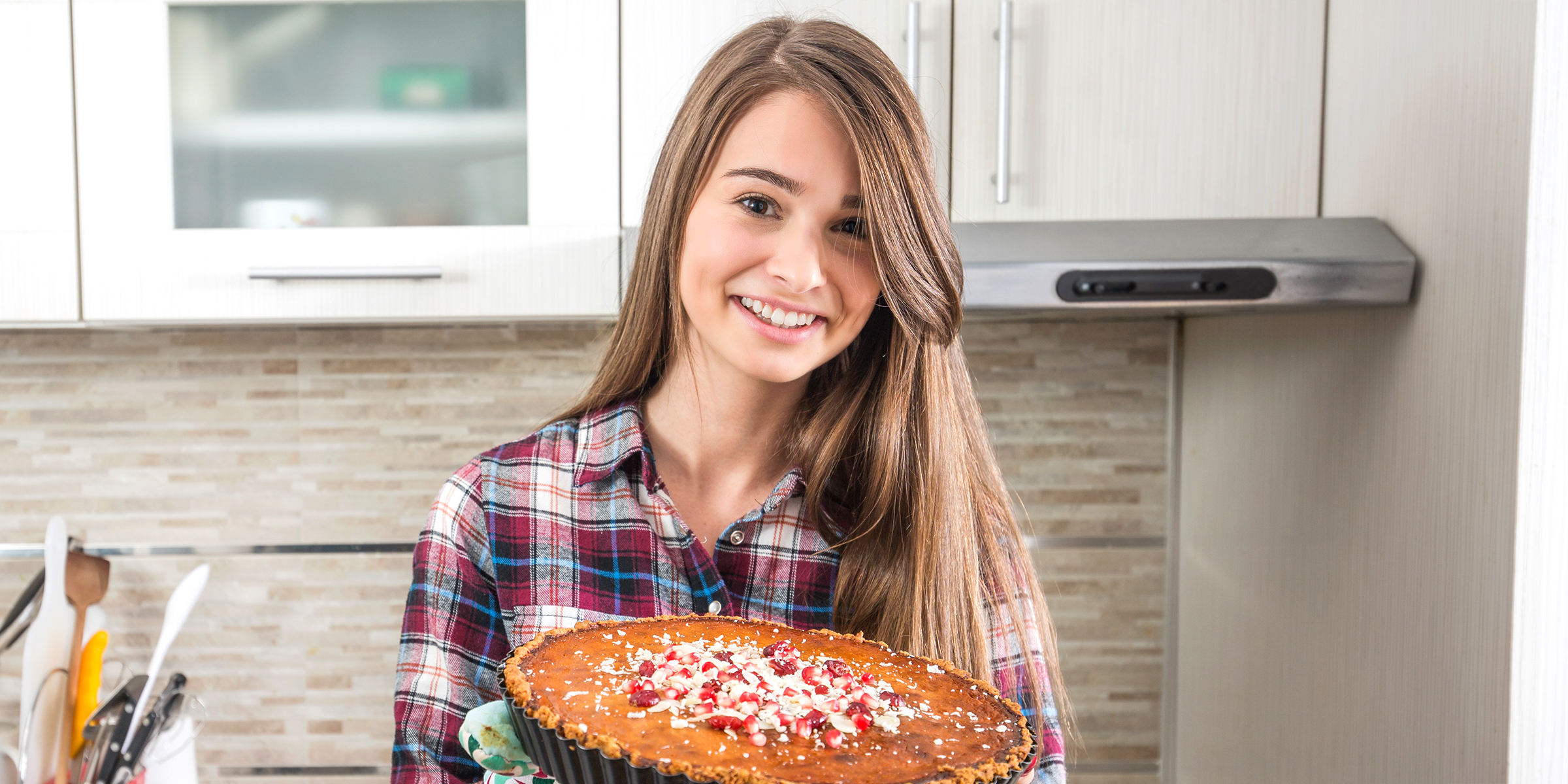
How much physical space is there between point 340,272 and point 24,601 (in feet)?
2.32

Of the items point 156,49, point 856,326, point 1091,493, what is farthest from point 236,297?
point 1091,493

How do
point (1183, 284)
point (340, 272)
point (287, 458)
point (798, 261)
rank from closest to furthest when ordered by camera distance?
point (798, 261) < point (1183, 284) < point (340, 272) < point (287, 458)

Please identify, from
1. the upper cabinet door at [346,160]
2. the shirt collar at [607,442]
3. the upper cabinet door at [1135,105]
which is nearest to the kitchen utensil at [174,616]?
the upper cabinet door at [346,160]

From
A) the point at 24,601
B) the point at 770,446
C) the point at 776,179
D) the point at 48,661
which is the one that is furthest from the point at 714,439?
the point at 24,601

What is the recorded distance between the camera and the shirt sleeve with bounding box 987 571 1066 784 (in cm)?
85

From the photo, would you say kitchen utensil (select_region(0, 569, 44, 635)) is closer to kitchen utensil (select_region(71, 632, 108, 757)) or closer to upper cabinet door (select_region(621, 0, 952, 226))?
kitchen utensil (select_region(71, 632, 108, 757))

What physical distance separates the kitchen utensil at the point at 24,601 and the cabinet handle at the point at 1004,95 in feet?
4.58

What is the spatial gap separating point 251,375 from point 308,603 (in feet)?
1.17

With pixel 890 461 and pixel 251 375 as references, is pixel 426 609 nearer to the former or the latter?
pixel 890 461

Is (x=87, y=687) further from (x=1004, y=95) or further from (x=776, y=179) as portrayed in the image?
(x=1004, y=95)

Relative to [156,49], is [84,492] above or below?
below

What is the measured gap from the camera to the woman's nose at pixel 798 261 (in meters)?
0.72

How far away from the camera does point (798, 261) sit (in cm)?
73

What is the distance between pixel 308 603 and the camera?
1507 millimetres
